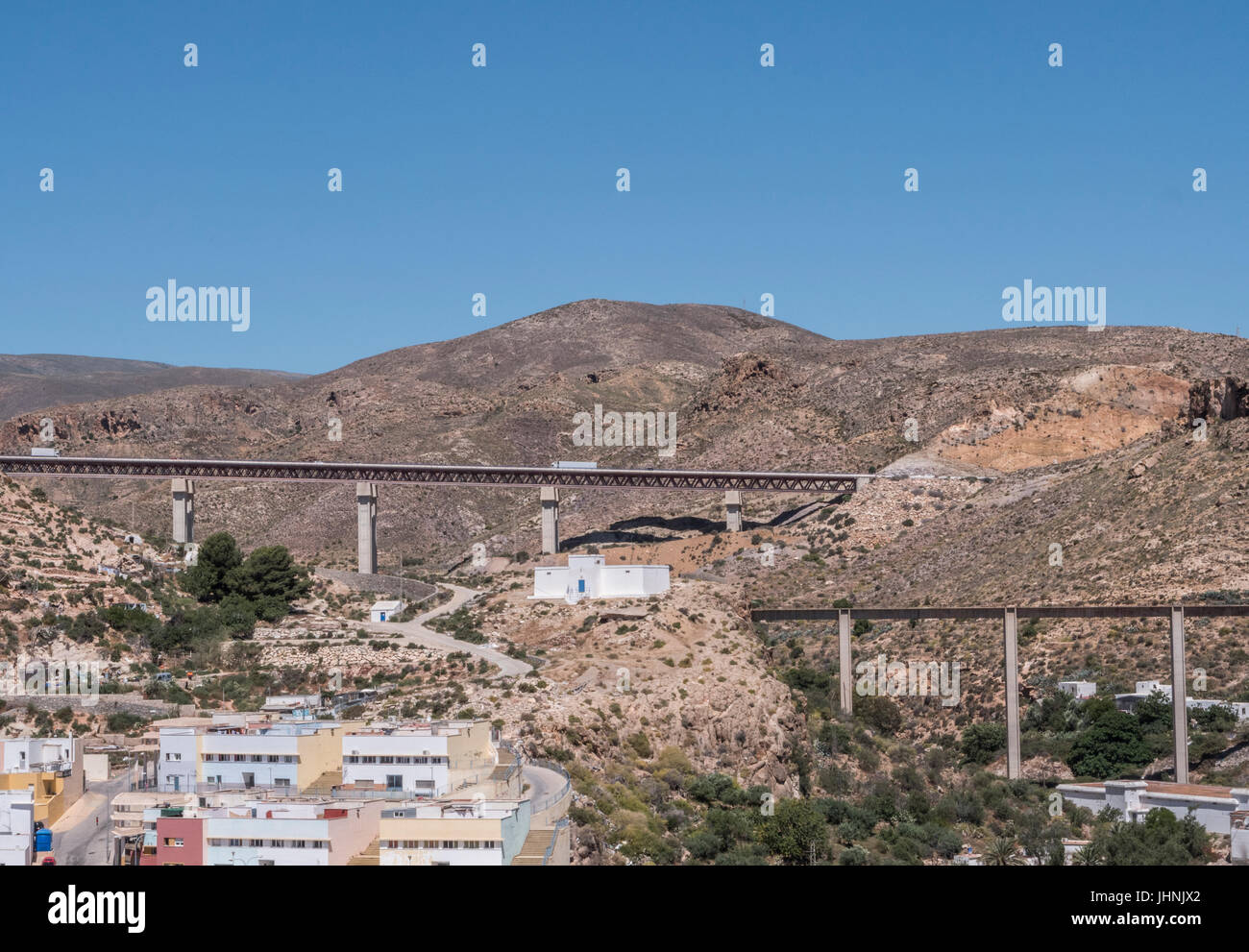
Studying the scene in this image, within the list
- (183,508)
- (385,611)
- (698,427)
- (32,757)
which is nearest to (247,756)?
(32,757)

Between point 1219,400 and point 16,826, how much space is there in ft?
187

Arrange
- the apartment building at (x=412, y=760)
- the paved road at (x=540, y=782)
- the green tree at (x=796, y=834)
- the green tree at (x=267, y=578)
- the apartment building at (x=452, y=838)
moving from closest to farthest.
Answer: the apartment building at (x=452, y=838) → the paved road at (x=540, y=782) → the apartment building at (x=412, y=760) → the green tree at (x=796, y=834) → the green tree at (x=267, y=578)

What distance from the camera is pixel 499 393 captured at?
6014 inches

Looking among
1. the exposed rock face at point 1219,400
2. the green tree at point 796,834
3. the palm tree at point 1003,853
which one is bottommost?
the palm tree at point 1003,853

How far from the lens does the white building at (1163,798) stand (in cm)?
3569

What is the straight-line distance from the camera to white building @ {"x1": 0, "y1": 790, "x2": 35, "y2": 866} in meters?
24.1

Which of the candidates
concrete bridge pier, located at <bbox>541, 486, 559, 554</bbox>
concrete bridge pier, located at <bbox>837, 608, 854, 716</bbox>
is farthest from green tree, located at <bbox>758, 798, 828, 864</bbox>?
concrete bridge pier, located at <bbox>541, 486, 559, 554</bbox>

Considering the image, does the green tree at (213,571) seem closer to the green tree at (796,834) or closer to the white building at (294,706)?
the white building at (294,706)

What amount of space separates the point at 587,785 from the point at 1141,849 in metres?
11.4

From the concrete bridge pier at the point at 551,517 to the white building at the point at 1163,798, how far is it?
43.6 m

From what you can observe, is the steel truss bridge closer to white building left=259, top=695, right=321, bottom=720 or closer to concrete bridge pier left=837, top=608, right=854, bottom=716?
concrete bridge pier left=837, top=608, right=854, bottom=716

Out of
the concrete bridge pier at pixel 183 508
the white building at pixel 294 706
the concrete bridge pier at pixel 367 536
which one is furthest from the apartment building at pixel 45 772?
the concrete bridge pier at pixel 183 508
